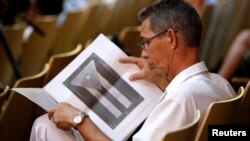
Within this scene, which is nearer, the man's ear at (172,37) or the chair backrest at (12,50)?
the man's ear at (172,37)

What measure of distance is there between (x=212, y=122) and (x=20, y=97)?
2.88ft

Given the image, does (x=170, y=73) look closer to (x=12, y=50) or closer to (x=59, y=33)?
(x=12, y=50)

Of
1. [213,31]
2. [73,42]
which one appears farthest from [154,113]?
[213,31]

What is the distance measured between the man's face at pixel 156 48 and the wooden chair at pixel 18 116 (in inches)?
23.9

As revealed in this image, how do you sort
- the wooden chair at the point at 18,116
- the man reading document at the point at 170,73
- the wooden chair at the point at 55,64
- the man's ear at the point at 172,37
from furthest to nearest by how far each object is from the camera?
the wooden chair at the point at 55,64, the wooden chair at the point at 18,116, the man's ear at the point at 172,37, the man reading document at the point at 170,73

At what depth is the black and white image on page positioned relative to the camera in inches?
83.2

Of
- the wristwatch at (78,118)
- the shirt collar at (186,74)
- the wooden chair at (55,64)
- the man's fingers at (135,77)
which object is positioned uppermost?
the wristwatch at (78,118)

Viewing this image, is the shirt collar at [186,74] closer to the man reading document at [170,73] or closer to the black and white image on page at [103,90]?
the man reading document at [170,73]

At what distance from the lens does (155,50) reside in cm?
201

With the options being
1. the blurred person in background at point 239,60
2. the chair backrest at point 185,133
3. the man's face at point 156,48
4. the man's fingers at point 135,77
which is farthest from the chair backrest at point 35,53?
the chair backrest at point 185,133

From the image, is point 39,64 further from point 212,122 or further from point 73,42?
point 212,122

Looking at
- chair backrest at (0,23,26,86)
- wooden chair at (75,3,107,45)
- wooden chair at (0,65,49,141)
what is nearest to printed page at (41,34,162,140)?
wooden chair at (0,65,49,141)

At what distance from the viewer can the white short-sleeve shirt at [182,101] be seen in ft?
5.85

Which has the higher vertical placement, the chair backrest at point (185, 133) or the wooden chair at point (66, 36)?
the chair backrest at point (185, 133)
